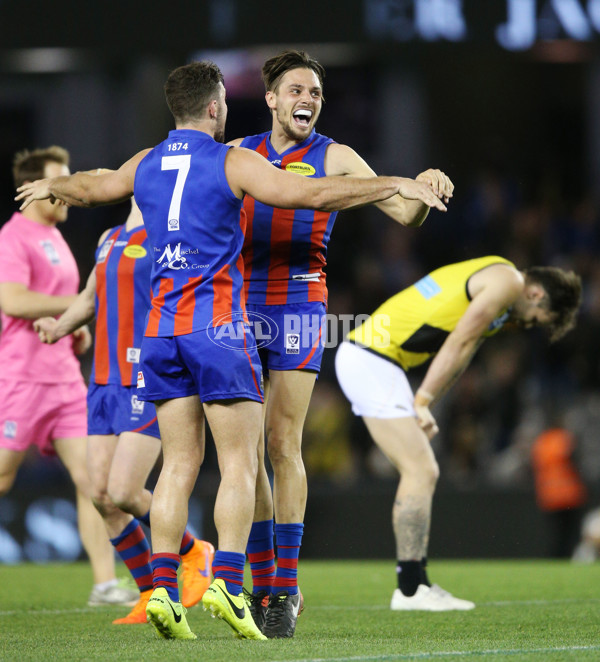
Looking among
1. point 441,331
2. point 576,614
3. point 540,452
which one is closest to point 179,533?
point 576,614

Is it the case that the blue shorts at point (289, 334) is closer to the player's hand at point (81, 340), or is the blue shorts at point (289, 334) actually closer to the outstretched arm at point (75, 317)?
the outstretched arm at point (75, 317)

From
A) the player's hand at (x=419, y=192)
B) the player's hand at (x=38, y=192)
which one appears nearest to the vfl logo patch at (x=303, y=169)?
the player's hand at (x=419, y=192)

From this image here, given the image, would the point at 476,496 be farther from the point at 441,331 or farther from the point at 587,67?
the point at 587,67

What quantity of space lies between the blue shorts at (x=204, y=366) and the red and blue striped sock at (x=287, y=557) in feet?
2.51

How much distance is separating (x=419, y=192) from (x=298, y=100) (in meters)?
1.03

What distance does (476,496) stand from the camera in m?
10.4

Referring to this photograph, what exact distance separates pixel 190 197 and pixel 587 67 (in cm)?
1372

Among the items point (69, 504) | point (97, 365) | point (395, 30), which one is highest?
point (395, 30)

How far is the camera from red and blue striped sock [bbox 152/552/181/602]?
4324 millimetres

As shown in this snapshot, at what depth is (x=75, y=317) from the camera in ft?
19.5

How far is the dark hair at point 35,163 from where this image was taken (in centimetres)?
671

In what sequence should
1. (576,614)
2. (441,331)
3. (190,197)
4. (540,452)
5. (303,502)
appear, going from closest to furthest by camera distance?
(190,197) → (303,502) → (576,614) → (441,331) → (540,452)

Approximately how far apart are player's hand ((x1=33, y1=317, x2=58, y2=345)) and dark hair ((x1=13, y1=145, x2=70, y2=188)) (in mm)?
1049

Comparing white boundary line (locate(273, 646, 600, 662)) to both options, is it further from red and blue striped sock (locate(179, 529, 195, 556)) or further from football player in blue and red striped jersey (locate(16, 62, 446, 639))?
red and blue striped sock (locate(179, 529, 195, 556))
